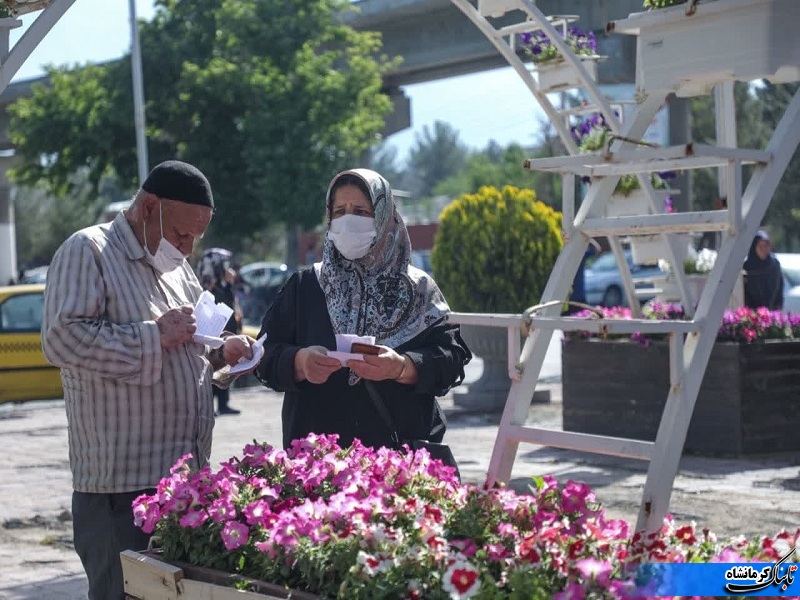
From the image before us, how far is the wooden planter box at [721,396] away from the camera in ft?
29.9

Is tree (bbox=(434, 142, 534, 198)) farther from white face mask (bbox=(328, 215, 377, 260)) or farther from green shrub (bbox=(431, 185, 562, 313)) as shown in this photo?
white face mask (bbox=(328, 215, 377, 260))

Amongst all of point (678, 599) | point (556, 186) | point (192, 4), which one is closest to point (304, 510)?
point (678, 599)

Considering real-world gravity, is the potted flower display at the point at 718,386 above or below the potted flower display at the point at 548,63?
below

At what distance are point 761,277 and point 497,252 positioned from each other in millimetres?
3507

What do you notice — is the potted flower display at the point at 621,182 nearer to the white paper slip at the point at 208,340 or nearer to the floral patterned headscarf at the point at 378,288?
the floral patterned headscarf at the point at 378,288

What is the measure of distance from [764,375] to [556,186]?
36.9 m

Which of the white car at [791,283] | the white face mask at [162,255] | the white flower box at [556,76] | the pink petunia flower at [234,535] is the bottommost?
the white car at [791,283]

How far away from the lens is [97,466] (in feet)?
12.7

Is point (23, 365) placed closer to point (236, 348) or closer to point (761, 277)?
point (761, 277)

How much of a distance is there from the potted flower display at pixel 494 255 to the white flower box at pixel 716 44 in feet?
25.9

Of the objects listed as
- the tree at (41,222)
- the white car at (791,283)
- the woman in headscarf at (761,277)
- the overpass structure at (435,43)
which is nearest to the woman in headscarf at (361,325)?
the woman in headscarf at (761,277)

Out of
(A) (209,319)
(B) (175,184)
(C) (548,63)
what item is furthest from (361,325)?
(C) (548,63)

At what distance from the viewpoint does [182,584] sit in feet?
10.1

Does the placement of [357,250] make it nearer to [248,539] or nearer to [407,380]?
[407,380]
